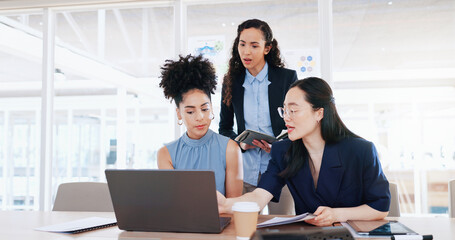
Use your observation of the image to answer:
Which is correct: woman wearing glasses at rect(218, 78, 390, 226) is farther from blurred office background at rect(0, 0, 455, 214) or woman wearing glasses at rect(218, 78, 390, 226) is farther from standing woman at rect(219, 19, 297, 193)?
blurred office background at rect(0, 0, 455, 214)

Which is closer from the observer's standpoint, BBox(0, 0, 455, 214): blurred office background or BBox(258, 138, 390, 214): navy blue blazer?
BBox(258, 138, 390, 214): navy blue blazer

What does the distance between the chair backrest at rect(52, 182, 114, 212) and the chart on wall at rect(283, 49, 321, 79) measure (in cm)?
176

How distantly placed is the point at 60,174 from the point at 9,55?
1.98 metres

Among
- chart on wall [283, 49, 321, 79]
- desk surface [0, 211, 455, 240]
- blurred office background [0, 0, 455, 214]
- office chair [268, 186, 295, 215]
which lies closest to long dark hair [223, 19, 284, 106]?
blurred office background [0, 0, 455, 214]

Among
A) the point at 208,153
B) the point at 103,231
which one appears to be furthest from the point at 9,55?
the point at 103,231

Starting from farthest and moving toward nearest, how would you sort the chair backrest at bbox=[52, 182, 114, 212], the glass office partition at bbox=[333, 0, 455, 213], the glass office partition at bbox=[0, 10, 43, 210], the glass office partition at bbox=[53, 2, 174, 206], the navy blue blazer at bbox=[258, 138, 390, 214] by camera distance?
1. the glass office partition at bbox=[0, 10, 43, 210]
2. the glass office partition at bbox=[53, 2, 174, 206]
3. the glass office partition at bbox=[333, 0, 455, 213]
4. the chair backrest at bbox=[52, 182, 114, 212]
5. the navy blue blazer at bbox=[258, 138, 390, 214]

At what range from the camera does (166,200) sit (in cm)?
118

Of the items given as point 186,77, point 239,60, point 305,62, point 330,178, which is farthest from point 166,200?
point 305,62

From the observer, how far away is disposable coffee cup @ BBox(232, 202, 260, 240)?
113cm

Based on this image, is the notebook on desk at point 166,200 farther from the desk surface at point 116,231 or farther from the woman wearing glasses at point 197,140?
the woman wearing glasses at point 197,140

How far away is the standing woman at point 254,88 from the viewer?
2.24 meters

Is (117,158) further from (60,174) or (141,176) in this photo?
(141,176)

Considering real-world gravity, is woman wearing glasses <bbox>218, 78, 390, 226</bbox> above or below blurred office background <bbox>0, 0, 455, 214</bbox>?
below

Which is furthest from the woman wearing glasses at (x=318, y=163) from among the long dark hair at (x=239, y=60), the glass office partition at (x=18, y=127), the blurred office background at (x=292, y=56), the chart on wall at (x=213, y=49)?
the glass office partition at (x=18, y=127)
